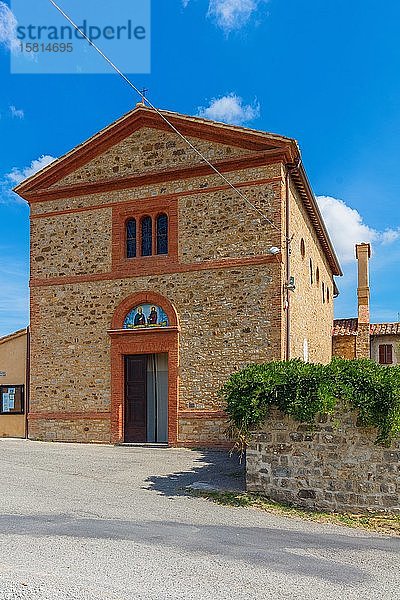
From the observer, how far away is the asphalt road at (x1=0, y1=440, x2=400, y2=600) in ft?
20.8

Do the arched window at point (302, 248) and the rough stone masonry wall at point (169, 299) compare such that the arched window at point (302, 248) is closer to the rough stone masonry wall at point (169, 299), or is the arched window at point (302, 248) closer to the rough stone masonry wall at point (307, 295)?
the rough stone masonry wall at point (307, 295)

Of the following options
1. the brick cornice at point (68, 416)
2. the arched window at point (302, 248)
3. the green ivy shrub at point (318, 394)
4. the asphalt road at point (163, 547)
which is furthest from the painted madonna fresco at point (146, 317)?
the green ivy shrub at point (318, 394)

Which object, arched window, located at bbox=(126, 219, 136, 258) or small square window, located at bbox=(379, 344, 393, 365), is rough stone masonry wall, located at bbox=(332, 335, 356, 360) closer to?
small square window, located at bbox=(379, 344, 393, 365)

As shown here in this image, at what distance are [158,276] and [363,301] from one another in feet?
49.5

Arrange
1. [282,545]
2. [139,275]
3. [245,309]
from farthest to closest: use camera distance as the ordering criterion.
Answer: [139,275]
[245,309]
[282,545]

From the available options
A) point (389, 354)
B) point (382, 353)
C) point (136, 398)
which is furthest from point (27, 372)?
point (389, 354)

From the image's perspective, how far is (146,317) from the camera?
17750 mm

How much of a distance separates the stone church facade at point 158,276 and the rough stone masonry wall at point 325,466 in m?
5.02

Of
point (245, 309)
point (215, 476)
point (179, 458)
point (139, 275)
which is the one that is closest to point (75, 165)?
point (139, 275)

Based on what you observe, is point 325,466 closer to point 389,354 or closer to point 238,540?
point 238,540

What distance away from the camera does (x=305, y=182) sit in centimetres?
1816

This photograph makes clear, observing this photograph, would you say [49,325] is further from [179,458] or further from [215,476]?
[215,476]

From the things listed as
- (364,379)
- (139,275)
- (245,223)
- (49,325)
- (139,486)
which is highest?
(245,223)

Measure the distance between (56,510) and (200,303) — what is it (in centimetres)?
820
